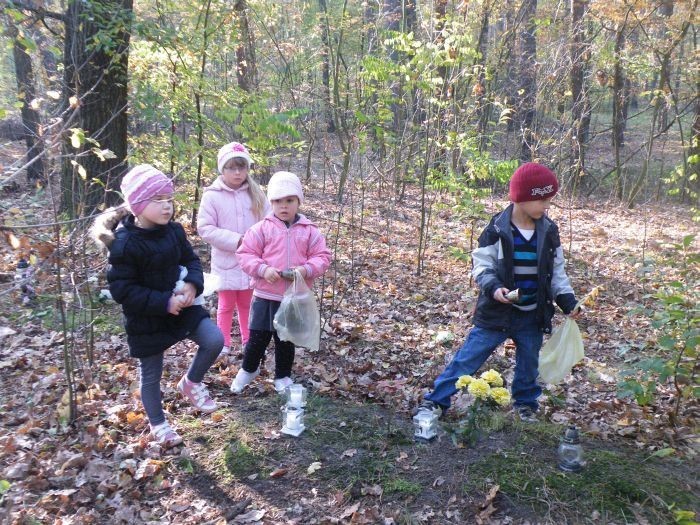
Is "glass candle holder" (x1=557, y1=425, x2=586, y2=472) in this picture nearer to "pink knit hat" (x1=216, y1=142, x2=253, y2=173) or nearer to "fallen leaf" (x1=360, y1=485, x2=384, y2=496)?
"fallen leaf" (x1=360, y1=485, x2=384, y2=496)

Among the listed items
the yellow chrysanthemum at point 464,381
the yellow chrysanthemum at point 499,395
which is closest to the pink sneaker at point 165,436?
the yellow chrysanthemum at point 464,381

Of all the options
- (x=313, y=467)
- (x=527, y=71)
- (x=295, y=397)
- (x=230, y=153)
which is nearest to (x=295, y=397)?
(x=295, y=397)

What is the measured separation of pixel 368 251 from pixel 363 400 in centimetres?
435

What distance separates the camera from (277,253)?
163 inches

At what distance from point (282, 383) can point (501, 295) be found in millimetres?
1933

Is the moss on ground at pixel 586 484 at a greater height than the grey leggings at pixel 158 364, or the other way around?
the grey leggings at pixel 158 364

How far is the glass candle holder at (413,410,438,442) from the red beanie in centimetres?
165

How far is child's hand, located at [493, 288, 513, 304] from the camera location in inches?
140

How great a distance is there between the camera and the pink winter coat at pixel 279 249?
163 inches

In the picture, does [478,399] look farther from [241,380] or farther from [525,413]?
[241,380]

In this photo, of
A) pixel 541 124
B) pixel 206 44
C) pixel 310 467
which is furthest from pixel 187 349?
pixel 541 124

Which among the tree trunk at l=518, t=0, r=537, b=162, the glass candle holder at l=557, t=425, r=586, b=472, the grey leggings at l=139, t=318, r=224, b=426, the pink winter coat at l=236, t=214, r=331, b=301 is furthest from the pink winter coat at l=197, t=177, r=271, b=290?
the tree trunk at l=518, t=0, r=537, b=162

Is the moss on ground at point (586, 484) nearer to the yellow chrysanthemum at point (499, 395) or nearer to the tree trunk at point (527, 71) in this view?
the yellow chrysanthemum at point (499, 395)

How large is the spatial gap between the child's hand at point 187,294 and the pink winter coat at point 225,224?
3.87ft
